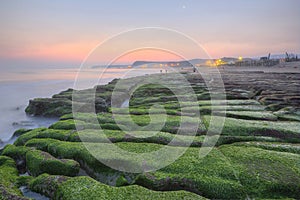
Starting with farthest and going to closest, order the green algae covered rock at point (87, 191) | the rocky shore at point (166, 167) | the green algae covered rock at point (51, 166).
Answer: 1. the green algae covered rock at point (51, 166)
2. the rocky shore at point (166, 167)
3. the green algae covered rock at point (87, 191)

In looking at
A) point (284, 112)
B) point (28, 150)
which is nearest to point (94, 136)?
point (28, 150)

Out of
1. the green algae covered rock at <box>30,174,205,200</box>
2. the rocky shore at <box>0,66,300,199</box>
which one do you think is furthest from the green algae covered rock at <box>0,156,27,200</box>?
the green algae covered rock at <box>30,174,205,200</box>

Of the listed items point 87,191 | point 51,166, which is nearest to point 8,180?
point 51,166

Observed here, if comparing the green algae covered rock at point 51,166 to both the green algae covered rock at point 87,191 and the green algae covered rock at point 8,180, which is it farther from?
the green algae covered rock at point 87,191

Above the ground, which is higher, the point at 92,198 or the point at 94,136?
the point at 94,136

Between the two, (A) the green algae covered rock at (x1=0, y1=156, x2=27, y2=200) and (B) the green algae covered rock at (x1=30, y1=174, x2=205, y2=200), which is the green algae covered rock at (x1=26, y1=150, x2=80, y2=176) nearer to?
(A) the green algae covered rock at (x1=0, y1=156, x2=27, y2=200)

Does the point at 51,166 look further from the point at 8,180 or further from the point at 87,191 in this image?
the point at 87,191

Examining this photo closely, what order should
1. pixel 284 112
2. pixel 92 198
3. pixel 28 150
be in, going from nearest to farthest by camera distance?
pixel 92 198, pixel 28 150, pixel 284 112

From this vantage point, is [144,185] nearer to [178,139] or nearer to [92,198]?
[92,198]

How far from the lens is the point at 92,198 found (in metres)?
5.69

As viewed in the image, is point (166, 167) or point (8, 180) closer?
point (166, 167)

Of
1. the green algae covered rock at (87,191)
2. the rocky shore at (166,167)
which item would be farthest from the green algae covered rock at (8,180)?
the green algae covered rock at (87,191)

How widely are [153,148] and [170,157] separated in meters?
0.95

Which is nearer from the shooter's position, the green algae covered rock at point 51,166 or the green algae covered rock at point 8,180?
the green algae covered rock at point 8,180
